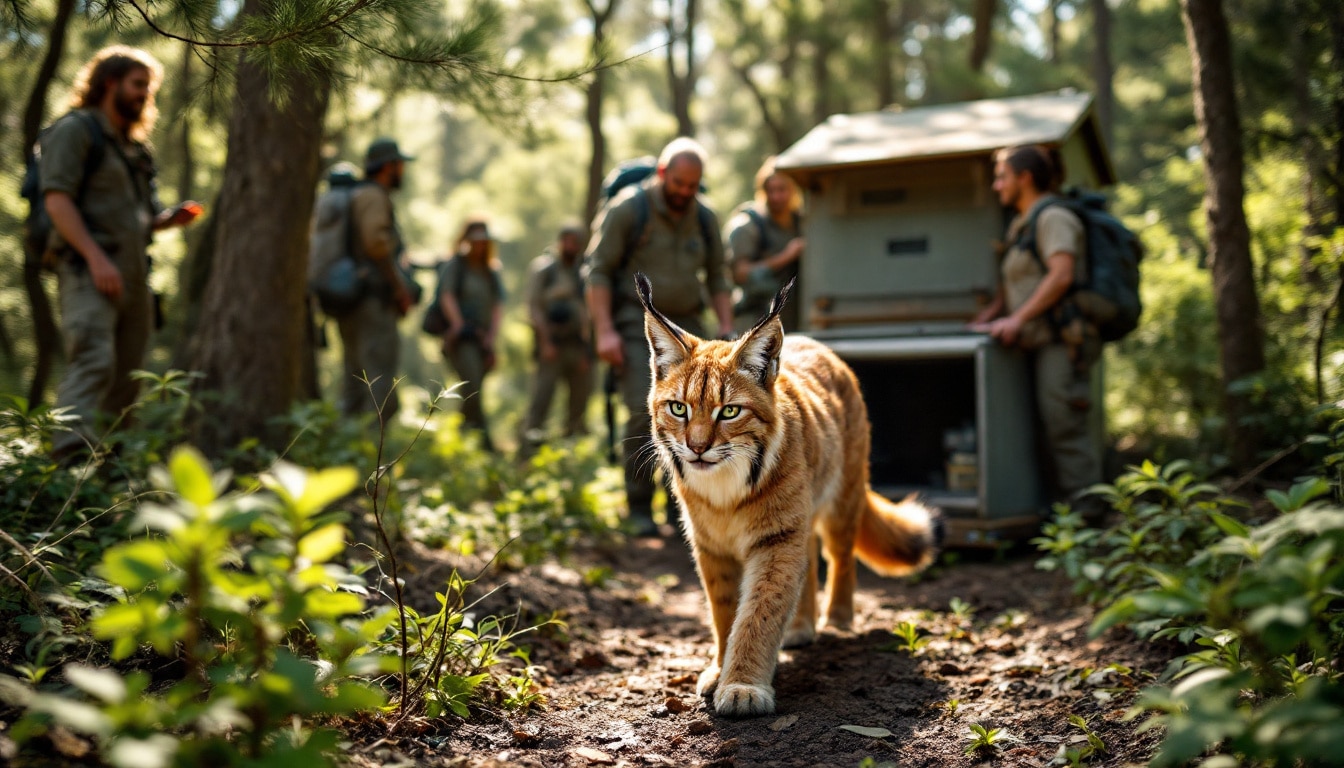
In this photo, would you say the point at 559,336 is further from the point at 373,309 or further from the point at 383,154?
the point at 383,154

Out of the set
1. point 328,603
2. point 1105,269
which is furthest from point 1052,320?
point 328,603

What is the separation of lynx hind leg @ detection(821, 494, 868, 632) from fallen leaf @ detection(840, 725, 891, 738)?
1394mm

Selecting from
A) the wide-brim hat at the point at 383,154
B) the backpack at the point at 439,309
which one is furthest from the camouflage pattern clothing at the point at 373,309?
the backpack at the point at 439,309

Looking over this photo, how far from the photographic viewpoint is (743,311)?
7.59 meters

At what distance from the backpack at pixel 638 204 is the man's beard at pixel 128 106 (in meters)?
2.92

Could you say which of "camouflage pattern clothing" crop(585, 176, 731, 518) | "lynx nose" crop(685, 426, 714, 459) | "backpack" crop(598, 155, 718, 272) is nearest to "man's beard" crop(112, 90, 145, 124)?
"camouflage pattern clothing" crop(585, 176, 731, 518)

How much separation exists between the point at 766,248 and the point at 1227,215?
336 cm

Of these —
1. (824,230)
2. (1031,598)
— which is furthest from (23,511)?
(824,230)

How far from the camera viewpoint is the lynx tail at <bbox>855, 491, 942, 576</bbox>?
14.8ft

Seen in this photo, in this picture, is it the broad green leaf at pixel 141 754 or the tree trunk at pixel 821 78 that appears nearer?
the broad green leaf at pixel 141 754

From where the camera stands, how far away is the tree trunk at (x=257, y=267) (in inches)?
206

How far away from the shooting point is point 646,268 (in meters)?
6.45

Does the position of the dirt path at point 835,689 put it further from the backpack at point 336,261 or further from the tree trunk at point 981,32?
the tree trunk at point 981,32

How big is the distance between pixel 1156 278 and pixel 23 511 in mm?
8881
